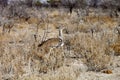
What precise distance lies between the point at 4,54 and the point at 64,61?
135cm

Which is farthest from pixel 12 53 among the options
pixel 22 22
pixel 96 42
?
pixel 22 22

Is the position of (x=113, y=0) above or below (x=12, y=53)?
below

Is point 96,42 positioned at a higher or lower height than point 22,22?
higher

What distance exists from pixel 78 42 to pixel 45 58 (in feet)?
9.18

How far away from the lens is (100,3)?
132 ft

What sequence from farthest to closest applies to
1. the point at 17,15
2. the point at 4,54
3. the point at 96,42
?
the point at 17,15 < the point at 96,42 < the point at 4,54

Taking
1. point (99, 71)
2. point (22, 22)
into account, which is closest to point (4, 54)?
point (99, 71)

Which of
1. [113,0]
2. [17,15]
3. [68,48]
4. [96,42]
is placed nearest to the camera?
[96,42]

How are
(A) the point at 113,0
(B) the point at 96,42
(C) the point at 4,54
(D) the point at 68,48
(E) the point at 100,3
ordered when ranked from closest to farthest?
1. (C) the point at 4,54
2. (B) the point at 96,42
3. (D) the point at 68,48
4. (A) the point at 113,0
5. (E) the point at 100,3

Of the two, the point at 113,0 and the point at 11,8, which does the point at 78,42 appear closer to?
the point at 11,8

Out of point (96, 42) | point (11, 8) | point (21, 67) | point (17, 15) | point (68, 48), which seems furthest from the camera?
point (17, 15)

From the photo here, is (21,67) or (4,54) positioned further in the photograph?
(4,54)

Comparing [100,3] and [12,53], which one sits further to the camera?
[100,3]

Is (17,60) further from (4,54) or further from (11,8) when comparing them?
(11,8)
